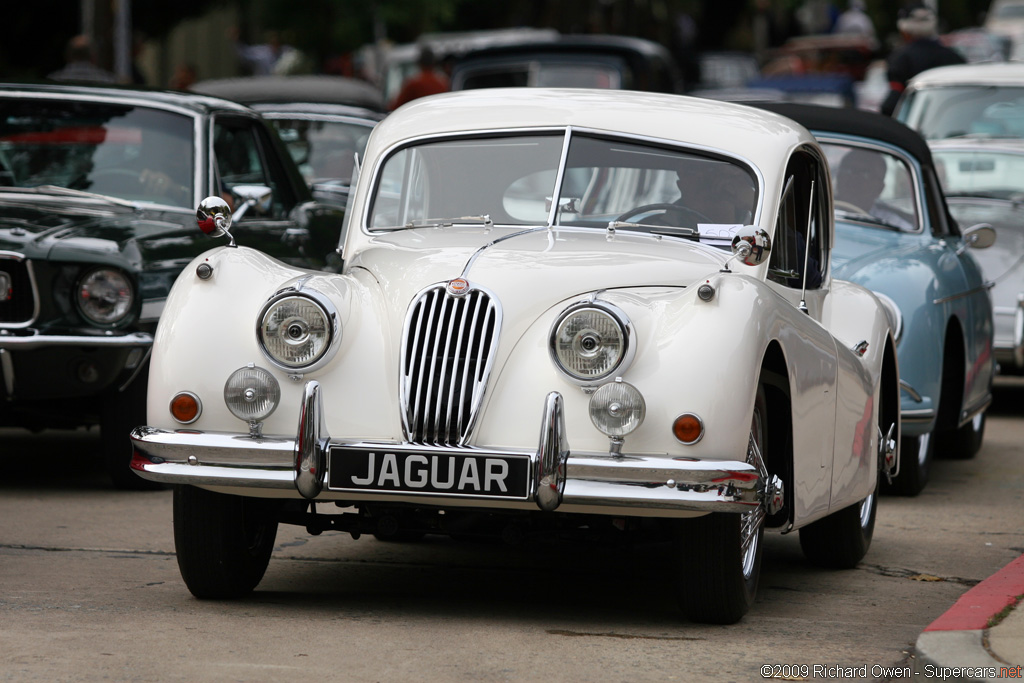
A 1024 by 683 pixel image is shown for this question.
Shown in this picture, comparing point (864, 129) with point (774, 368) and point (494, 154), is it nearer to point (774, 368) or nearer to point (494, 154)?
point (494, 154)

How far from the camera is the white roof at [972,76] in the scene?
1284 centimetres

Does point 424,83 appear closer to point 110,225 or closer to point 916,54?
point 916,54

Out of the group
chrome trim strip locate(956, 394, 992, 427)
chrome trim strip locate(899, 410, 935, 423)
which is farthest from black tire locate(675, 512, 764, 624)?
chrome trim strip locate(956, 394, 992, 427)

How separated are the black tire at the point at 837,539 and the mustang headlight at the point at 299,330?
229 cm

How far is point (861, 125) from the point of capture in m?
9.52

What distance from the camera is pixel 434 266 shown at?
5.49 meters

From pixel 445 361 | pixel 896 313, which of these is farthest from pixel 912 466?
pixel 445 361

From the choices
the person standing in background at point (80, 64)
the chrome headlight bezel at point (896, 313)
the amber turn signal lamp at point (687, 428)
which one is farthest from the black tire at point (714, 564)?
the person standing in background at point (80, 64)

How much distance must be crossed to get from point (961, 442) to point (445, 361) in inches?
208

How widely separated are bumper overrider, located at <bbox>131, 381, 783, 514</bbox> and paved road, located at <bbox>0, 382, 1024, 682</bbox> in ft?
1.45

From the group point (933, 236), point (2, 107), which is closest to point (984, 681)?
point (933, 236)

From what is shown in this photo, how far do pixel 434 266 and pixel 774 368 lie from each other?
112 centimetres

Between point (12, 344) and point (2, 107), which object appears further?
point (2, 107)

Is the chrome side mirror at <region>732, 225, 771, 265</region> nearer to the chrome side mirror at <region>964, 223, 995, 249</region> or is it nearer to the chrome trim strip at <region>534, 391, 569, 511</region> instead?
the chrome trim strip at <region>534, 391, 569, 511</region>
